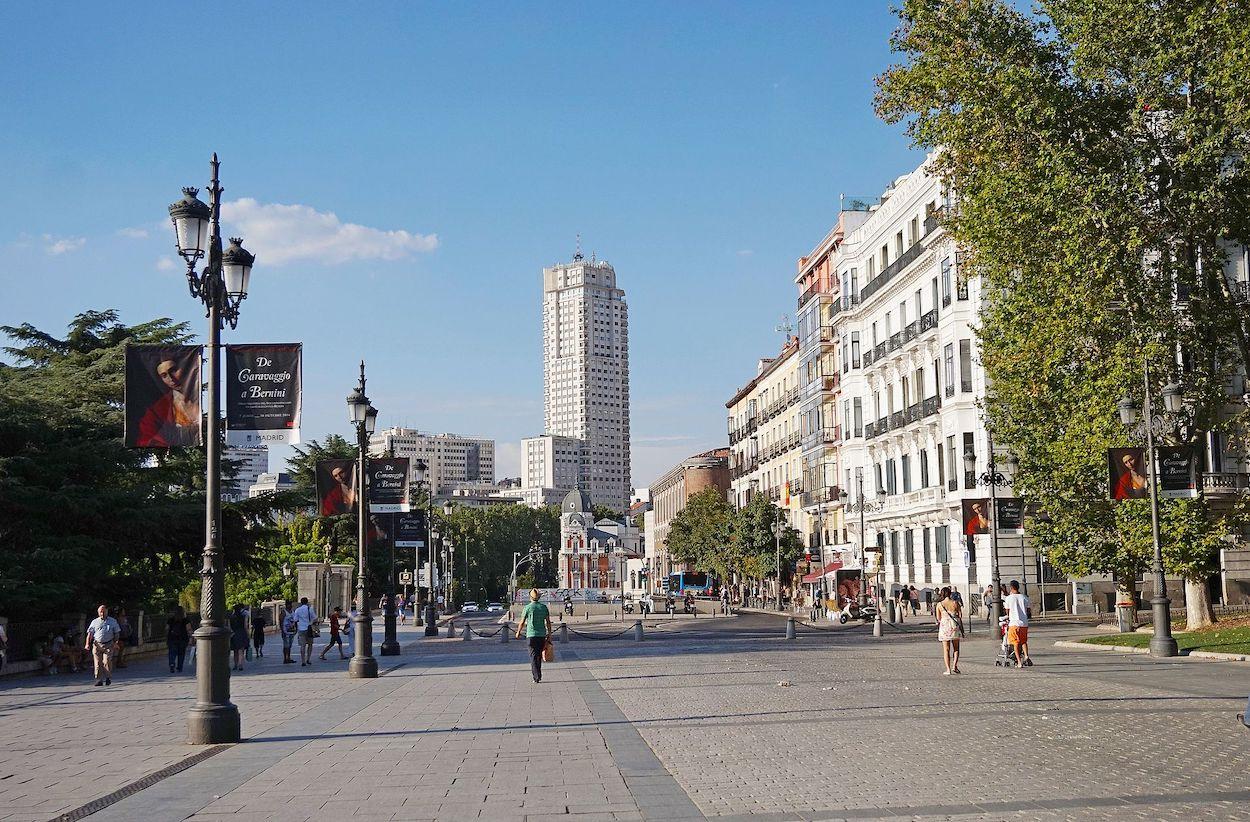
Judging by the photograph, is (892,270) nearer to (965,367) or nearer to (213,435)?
(965,367)

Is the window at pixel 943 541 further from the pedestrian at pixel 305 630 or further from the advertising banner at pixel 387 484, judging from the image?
the pedestrian at pixel 305 630

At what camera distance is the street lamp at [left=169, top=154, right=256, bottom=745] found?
15250mm

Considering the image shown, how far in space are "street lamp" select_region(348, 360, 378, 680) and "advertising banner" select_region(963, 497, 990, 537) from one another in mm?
21922

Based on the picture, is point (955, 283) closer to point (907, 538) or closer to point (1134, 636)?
point (907, 538)

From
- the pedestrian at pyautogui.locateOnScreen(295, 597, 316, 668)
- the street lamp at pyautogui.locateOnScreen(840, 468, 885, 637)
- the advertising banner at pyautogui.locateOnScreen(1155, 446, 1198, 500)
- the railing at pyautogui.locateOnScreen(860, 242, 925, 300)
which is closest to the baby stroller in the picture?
the advertising banner at pyautogui.locateOnScreen(1155, 446, 1198, 500)

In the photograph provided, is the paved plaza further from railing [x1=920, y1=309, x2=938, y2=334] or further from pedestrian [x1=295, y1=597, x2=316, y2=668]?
railing [x1=920, y1=309, x2=938, y2=334]

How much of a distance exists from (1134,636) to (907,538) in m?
28.7

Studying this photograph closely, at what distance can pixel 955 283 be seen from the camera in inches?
2093

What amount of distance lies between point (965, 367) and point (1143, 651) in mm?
25243

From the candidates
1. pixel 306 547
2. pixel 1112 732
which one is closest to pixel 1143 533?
pixel 1112 732

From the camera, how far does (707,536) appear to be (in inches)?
3937

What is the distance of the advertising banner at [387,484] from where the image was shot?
3375 cm

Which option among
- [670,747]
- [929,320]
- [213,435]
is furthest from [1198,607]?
[213,435]

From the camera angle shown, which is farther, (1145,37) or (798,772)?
(1145,37)
